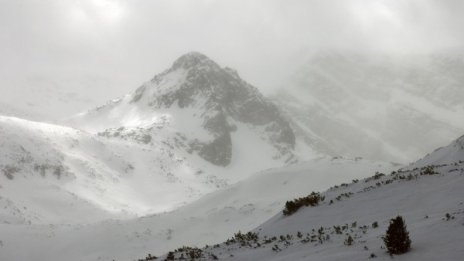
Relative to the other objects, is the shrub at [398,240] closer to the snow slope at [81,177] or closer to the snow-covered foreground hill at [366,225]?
the snow-covered foreground hill at [366,225]

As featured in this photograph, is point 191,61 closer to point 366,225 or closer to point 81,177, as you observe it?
point 81,177

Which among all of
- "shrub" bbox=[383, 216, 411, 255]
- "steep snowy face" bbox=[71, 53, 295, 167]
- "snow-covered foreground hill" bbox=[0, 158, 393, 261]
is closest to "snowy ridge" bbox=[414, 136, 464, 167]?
"snow-covered foreground hill" bbox=[0, 158, 393, 261]

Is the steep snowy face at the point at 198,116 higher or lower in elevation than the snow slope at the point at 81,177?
higher

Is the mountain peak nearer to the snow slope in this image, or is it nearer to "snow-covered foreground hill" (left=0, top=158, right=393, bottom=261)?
the snow slope

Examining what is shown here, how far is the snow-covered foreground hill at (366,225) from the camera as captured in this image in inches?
453

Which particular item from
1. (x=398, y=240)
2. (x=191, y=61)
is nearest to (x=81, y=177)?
(x=398, y=240)

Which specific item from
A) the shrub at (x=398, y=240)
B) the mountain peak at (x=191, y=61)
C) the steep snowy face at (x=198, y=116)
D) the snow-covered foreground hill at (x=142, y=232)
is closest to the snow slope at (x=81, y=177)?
the snow-covered foreground hill at (x=142, y=232)

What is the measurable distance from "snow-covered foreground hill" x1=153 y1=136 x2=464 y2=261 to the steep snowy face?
117001mm

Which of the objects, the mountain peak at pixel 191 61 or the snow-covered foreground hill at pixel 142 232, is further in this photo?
the mountain peak at pixel 191 61

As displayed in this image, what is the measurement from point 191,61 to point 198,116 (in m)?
30.6

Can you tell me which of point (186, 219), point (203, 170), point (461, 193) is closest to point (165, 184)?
point (203, 170)

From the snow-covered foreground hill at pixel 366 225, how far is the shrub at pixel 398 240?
149 millimetres

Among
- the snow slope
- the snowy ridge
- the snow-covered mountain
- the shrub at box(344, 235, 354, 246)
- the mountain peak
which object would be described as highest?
the mountain peak

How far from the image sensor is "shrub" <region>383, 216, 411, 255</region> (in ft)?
35.5
